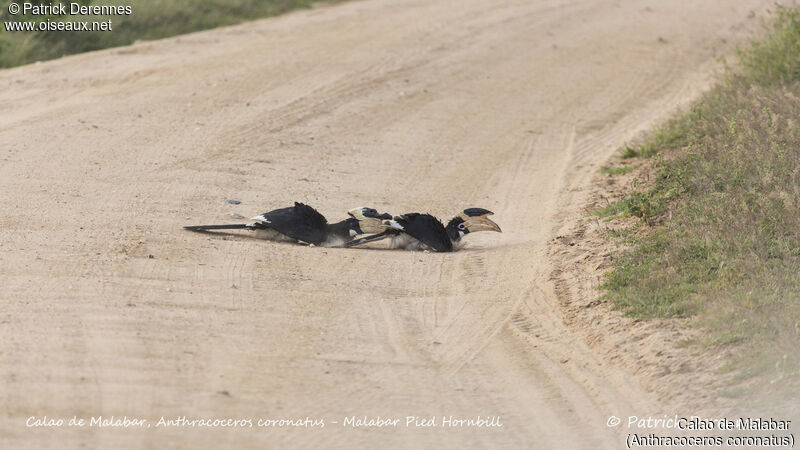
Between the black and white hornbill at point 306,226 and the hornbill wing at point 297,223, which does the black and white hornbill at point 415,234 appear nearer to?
the black and white hornbill at point 306,226

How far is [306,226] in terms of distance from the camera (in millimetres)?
6832

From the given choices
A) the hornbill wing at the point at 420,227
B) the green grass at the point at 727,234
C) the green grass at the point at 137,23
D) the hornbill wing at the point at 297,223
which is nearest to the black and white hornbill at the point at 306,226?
the hornbill wing at the point at 297,223

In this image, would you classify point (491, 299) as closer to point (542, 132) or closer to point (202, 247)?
point (202, 247)

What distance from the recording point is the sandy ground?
4.64 meters

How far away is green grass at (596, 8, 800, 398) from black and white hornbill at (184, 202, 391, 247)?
5.82 ft

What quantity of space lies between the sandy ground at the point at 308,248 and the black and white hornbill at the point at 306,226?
14cm

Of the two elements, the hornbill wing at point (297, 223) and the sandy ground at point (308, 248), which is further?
the hornbill wing at point (297, 223)

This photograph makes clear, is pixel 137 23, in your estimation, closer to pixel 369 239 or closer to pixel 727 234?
pixel 369 239

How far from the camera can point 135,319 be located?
5.28 metres

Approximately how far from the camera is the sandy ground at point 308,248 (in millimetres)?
4645

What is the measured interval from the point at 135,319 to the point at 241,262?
1.18 meters

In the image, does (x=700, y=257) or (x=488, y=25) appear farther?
(x=488, y=25)

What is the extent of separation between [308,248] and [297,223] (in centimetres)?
19

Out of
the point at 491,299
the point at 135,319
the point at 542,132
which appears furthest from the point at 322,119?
the point at 135,319
